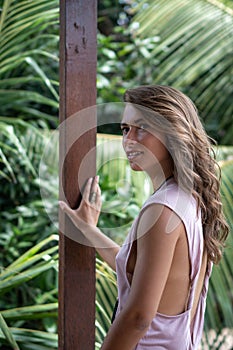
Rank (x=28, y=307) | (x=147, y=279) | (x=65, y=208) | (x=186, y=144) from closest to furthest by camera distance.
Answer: (x=147, y=279) → (x=186, y=144) → (x=65, y=208) → (x=28, y=307)

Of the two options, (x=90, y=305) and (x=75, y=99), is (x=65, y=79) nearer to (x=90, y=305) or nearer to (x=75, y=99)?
(x=75, y=99)

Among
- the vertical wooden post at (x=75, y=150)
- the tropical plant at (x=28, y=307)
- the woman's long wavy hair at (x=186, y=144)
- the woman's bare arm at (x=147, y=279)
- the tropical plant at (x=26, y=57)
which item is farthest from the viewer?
the tropical plant at (x=26, y=57)

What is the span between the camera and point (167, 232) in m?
1.11

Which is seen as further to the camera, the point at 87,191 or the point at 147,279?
the point at 87,191

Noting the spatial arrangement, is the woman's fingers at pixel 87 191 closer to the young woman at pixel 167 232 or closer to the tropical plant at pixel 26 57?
the young woman at pixel 167 232

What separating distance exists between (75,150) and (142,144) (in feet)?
0.69

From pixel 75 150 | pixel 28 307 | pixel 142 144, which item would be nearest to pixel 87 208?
pixel 75 150

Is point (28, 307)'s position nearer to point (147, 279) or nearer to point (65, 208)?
point (65, 208)

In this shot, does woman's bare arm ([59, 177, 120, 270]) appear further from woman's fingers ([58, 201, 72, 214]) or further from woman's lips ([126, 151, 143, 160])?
woman's lips ([126, 151, 143, 160])

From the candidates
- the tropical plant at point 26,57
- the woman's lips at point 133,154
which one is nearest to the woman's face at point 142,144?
the woman's lips at point 133,154

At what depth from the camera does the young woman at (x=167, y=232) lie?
1.10 meters

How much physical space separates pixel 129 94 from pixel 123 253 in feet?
1.03

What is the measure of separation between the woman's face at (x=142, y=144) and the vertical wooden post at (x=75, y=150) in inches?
6.6

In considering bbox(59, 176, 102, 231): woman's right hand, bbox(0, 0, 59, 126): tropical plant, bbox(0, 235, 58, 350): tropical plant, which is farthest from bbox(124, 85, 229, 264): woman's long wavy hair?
bbox(0, 0, 59, 126): tropical plant
